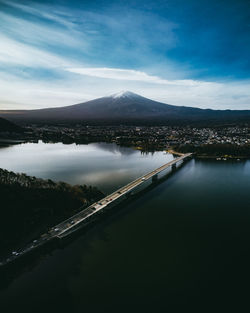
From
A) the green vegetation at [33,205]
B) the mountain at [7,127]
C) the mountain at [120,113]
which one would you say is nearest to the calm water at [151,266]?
the green vegetation at [33,205]

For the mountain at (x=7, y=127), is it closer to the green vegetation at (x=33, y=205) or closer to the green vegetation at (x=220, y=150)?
the green vegetation at (x=220, y=150)

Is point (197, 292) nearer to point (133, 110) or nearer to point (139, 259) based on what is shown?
point (139, 259)

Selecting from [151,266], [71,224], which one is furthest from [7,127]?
[151,266]

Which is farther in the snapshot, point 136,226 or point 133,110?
point 133,110

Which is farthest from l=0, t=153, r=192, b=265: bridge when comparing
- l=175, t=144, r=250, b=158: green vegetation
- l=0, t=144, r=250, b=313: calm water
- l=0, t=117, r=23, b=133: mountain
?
l=0, t=117, r=23, b=133: mountain

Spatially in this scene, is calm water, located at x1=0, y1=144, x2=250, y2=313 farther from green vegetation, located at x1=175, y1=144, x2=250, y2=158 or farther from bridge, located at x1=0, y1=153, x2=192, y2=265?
green vegetation, located at x1=175, y1=144, x2=250, y2=158

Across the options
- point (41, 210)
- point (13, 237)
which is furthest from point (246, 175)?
point (13, 237)
